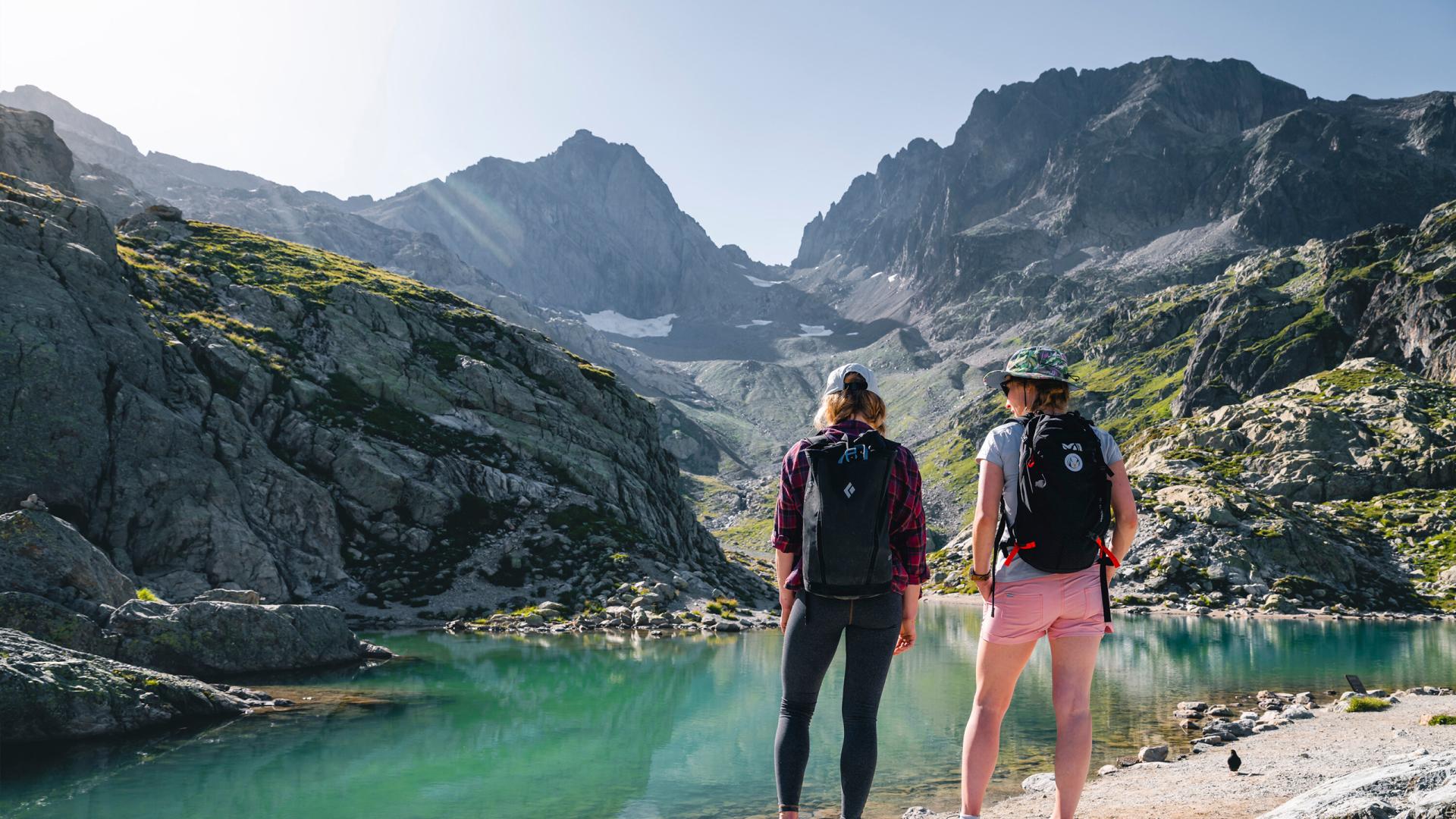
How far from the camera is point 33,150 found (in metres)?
109

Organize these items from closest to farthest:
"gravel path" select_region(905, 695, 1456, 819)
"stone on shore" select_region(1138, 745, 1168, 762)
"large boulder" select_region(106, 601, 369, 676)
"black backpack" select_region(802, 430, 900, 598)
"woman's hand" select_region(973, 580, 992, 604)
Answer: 1. "black backpack" select_region(802, 430, 900, 598)
2. "woman's hand" select_region(973, 580, 992, 604)
3. "gravel path" select_region(905, 695, 1456, 819)
4. "stone on shore" select_region(1138, 745, 1168, 762)
5. "large boulder" select_region(106, 601, 369, 676)

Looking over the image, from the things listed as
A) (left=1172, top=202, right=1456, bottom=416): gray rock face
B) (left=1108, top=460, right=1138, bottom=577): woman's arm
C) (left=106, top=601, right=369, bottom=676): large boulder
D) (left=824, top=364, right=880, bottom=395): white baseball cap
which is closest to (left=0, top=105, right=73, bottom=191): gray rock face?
(left=106, top=601, right=369, bottom=676): large boulder

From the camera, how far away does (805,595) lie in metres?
7.32

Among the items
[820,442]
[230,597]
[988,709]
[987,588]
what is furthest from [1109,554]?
[230,597]

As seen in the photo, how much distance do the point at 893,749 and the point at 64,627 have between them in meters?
25.9

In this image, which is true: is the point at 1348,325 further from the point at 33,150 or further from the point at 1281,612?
the point at 33,150

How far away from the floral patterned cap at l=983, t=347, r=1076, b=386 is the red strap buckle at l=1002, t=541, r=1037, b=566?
158cm

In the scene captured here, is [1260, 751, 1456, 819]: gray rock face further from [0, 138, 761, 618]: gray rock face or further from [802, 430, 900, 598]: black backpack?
[0, 138, 761, 618]: gray rock face

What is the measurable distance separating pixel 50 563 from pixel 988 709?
31.6m

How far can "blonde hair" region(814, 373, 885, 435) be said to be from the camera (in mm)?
7715

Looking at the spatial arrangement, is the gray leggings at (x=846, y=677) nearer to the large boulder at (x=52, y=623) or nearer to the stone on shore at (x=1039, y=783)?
the stone on shore at (x=1039, y=783)

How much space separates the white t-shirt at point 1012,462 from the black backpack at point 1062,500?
2.1 inches

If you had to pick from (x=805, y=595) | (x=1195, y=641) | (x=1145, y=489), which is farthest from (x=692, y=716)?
(x=1145, y=489)

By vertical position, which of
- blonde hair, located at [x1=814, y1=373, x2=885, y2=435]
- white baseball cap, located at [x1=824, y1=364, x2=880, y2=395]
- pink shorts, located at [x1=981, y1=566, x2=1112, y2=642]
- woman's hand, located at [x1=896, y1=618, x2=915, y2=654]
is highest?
white baseball cap, located at [x1=824, y1=364, x2=880, y2=395]
